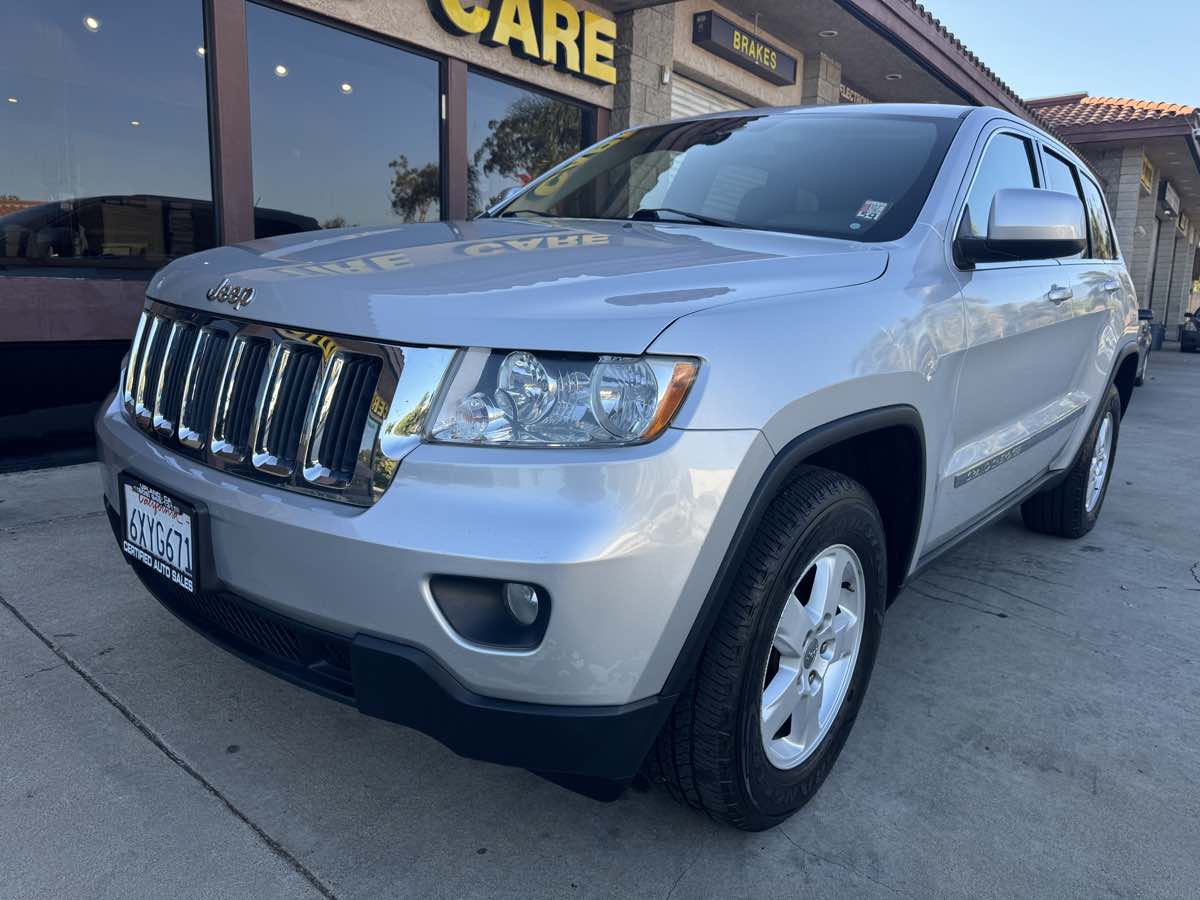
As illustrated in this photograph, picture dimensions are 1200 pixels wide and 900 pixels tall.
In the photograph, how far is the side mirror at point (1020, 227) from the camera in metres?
2.43

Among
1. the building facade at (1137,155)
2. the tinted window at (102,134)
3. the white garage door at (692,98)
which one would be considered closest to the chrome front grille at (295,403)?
the tinted window at (102,134)

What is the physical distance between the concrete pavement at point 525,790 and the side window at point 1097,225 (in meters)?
1.77

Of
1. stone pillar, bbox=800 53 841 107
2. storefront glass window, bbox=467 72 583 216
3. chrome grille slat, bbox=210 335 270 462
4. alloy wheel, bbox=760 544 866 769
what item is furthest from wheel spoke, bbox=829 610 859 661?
stone pillar, bbox=800 53 841 107

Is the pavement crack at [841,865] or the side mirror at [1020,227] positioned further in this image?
the side mirror at [1020,227]

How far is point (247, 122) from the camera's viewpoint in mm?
5816

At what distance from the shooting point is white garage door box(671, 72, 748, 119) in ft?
32.3

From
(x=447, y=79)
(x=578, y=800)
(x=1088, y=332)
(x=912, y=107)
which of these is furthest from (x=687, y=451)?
(x=447, y=79)

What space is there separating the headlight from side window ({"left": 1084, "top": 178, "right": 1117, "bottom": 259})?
308 cm

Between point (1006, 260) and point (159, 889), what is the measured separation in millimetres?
2676

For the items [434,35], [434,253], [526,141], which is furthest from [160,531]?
[526,141]

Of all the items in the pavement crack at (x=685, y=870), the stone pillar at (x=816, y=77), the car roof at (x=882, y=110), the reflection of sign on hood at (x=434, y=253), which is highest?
the stone pillar at (x=816, y=77)

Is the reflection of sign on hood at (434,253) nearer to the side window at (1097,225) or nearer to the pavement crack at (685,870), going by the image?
the pavement crack at (685,870)

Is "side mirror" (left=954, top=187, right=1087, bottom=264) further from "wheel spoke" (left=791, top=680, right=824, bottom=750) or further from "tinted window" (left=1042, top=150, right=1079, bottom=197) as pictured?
"wheel spoke" (left=791, top=680, right=824, bottom=750)

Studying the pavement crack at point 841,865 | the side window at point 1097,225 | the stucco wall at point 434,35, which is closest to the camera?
the pavement crack at point 841,865
